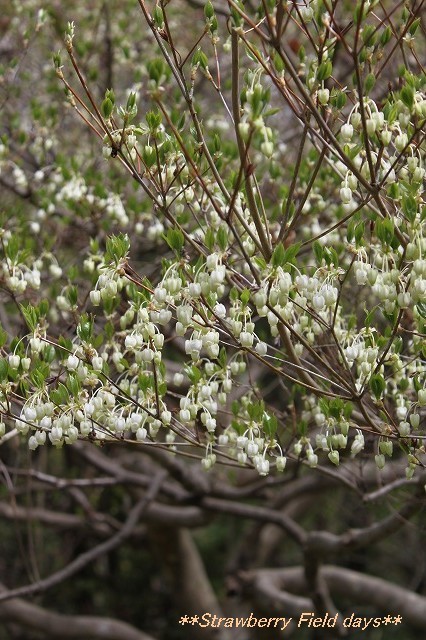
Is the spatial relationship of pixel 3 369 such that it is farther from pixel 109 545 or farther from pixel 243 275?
pixel 109 545

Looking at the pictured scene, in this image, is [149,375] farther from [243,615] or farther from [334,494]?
[334,494]

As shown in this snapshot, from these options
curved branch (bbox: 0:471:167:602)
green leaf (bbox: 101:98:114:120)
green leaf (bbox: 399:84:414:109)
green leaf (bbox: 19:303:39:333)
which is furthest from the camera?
curved branch (bbox: 0:471:167:602)

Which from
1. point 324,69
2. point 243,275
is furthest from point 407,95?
point 243,275

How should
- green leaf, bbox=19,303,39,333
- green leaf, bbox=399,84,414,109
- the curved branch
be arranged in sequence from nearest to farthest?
1. green leaf, bbox=399,84,414,109
2. green leaf, bbox=19,303,39,333
3. the curved branch

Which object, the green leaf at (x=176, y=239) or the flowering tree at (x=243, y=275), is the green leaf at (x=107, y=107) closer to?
the flowering tree at (x=243, y=275)

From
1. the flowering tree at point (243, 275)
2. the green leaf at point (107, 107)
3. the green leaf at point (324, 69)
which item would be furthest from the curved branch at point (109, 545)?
the green leaf at point (324, 69)

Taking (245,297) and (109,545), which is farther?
(109,545)

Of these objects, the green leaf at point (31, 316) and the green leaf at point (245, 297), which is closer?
the green leaf at point (245, 297)

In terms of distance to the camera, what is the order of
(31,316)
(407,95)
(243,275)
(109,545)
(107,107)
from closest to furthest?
(407,95) < (107,107) < (31,316) < (243,275) < (109,545)

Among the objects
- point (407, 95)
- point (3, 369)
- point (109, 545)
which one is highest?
point (407, 95)

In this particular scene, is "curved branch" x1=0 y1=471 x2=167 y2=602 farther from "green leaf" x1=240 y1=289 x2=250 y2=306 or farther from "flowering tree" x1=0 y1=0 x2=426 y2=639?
"green leaf" x1=240 y1=289 x2=250 y2=306

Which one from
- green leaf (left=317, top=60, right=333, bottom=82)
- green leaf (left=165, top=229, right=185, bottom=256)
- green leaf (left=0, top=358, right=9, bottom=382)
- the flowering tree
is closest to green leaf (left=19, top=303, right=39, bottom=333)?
the flowering tree

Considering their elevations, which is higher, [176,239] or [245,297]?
[176,239]
